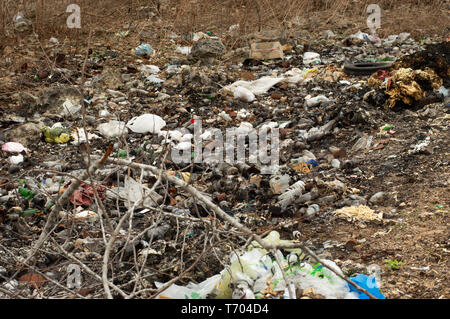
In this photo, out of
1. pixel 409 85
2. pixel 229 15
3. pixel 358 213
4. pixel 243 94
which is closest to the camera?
pixel 358 213

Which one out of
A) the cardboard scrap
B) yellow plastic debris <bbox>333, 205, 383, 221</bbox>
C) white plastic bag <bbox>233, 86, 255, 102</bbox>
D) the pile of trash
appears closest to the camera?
the pile of trash

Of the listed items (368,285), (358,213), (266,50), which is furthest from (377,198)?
(266,50)

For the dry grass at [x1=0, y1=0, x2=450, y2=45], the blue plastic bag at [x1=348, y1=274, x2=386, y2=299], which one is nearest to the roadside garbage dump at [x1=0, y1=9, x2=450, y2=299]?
the blue plastic bag at [x1=348, y1=274, x2=386, y2=299]

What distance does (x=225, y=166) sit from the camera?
382 centimetres

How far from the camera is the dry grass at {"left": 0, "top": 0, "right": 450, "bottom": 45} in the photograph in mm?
6590

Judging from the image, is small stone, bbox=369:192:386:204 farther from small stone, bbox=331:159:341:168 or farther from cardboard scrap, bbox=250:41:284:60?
cardboard scrap, bbox=250:41:284:60

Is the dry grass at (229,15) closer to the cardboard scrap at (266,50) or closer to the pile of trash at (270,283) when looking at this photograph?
the cardboard scrap at (266,50)

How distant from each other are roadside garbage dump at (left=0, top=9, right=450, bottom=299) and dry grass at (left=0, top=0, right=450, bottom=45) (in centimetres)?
21

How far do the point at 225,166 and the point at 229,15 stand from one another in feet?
13.2

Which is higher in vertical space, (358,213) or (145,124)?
(145,124)

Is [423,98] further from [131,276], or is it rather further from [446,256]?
[131,276]

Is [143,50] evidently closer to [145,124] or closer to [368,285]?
[145,124]

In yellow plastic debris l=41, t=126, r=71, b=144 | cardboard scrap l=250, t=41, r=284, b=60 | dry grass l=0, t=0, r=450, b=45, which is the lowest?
yellow plastic debris l=41, t=126, r=71, b=144

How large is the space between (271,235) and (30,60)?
4.35m
